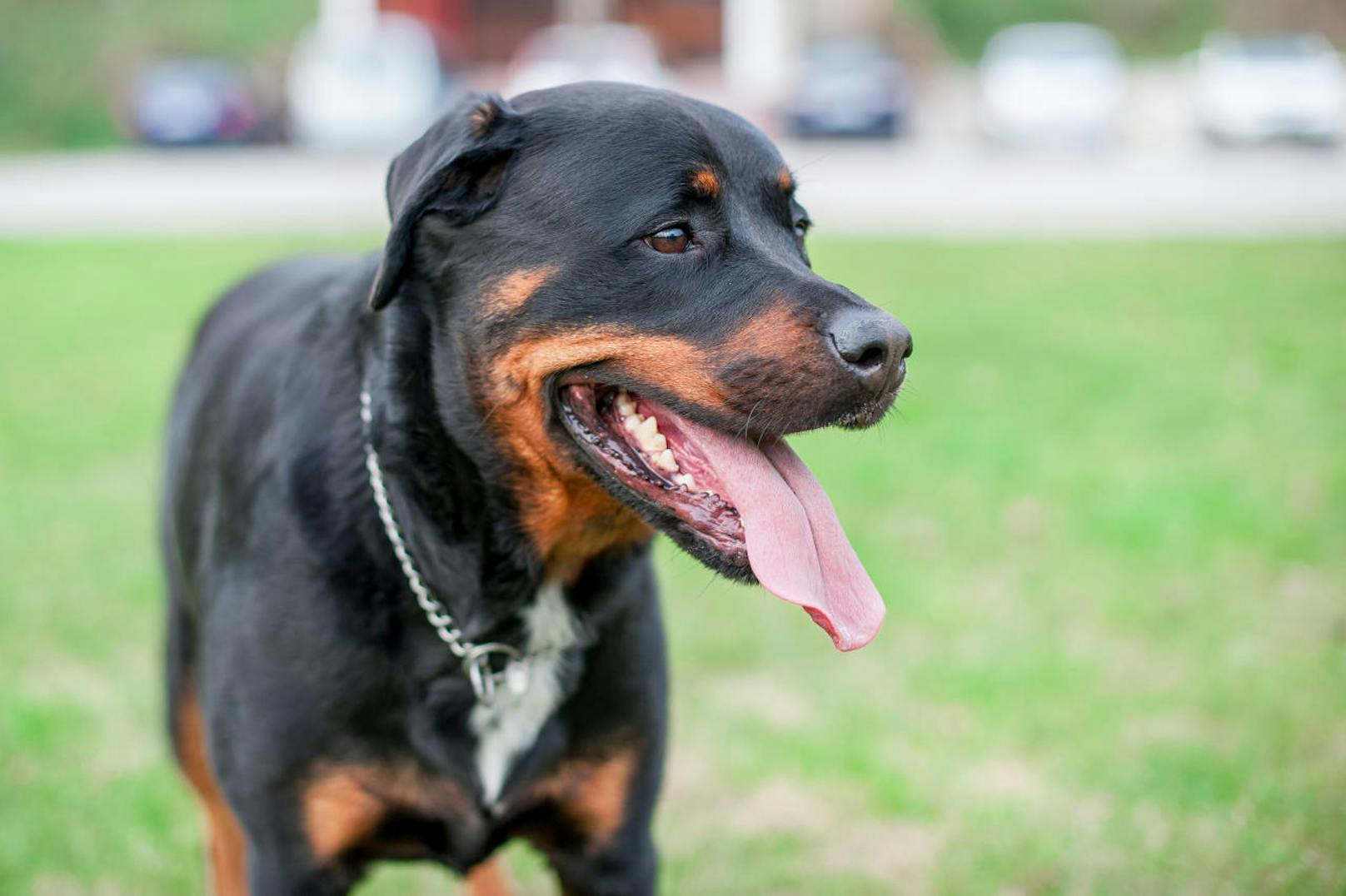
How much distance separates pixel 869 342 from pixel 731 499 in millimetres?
406

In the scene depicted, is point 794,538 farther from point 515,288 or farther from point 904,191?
point 904,191

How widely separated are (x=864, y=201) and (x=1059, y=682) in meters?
13.4

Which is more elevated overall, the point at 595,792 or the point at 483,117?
the point at 483,117

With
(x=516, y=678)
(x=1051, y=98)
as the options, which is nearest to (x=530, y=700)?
(x=516, y=678)

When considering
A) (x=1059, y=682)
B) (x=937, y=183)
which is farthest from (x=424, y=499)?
(x=937, y=183)

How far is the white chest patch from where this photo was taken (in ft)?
9.20

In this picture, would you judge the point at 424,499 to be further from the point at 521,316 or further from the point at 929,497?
the point at 929,497

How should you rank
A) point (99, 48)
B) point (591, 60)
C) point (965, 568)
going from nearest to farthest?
point (965, 568) < point (591, 60) < point (99, 48)

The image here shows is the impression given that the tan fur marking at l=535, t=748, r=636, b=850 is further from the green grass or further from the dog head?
the green grass

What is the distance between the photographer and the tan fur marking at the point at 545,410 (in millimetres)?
2592

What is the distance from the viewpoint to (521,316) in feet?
8.77

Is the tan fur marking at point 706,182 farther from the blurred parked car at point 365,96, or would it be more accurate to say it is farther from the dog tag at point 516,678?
the blurred parked car at point 365,96

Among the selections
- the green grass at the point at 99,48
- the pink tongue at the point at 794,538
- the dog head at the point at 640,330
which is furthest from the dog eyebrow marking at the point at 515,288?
the green grass at the point at 99,48

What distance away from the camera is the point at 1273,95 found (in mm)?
23422
